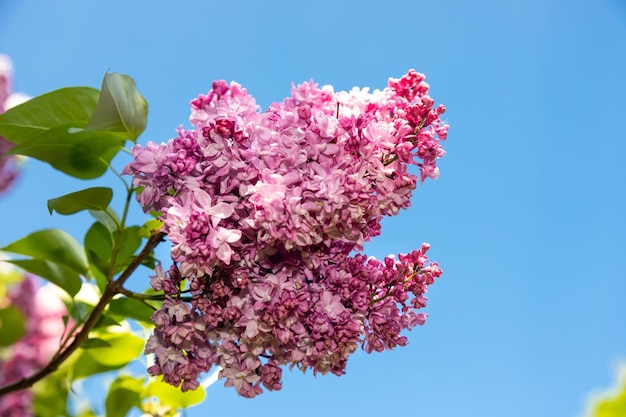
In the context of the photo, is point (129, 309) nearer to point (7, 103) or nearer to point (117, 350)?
point (117, 350)

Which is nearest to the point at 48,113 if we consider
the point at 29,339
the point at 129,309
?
the point at 129,309

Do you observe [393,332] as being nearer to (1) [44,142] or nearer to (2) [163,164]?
(2) [163,164]

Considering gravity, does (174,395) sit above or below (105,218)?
below

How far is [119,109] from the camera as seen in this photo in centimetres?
72

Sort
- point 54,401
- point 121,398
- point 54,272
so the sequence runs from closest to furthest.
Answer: point 54,272 → point 121,398 → point 54,401

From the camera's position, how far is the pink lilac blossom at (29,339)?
1.53 metres

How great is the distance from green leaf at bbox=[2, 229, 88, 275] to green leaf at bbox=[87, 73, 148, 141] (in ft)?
0.78

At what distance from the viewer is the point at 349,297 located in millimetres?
655

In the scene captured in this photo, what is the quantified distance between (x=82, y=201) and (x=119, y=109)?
138mm

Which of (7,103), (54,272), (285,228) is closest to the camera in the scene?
(285,228)

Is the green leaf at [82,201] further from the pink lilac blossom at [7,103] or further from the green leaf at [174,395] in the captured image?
the pink lilac blossom at [7,103]

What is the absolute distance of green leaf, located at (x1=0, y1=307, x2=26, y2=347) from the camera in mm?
1271

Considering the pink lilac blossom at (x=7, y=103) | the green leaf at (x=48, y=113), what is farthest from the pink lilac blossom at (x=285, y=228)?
the pink lilac blossom at (x=7, y=103)

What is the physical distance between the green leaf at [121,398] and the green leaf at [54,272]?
8.6 inches
